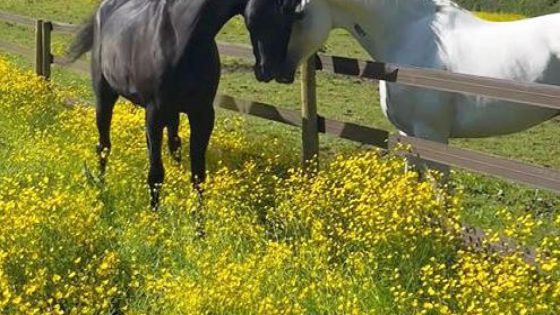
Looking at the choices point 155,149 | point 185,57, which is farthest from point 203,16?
point 155,149

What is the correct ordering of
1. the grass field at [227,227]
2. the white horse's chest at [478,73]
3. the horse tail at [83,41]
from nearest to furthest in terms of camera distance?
the grass field at [227,227], the white horse's chest at [478,73], the horse tail at [83,41]

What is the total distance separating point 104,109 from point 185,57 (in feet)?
6.11

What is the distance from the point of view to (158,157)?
5.61 metres

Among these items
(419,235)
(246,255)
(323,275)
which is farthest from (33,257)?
(419,235)

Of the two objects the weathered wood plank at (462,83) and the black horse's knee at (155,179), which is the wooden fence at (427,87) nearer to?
the weathered wood plank at (462,83)

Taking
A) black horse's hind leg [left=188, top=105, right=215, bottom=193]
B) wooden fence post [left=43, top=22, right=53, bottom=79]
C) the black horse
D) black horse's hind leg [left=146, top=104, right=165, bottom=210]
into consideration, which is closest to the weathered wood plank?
the black horse

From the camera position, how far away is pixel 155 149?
5.57 metres

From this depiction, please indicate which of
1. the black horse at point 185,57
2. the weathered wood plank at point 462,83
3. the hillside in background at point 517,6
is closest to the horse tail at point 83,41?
the black horse at point 185,57

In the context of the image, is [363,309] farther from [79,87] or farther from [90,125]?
[79,87]

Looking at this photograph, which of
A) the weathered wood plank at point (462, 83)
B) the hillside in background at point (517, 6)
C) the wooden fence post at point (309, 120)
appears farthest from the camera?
the hillside in background at point (517, 6)

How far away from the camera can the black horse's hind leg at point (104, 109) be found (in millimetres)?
6820

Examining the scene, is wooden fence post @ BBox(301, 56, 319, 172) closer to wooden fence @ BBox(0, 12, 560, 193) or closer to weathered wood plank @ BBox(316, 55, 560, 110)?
wooden fence @ BBox(0, 12, 560, 193)

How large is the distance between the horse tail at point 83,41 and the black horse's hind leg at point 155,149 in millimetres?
2347

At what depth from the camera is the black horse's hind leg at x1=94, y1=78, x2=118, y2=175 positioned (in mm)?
6820
